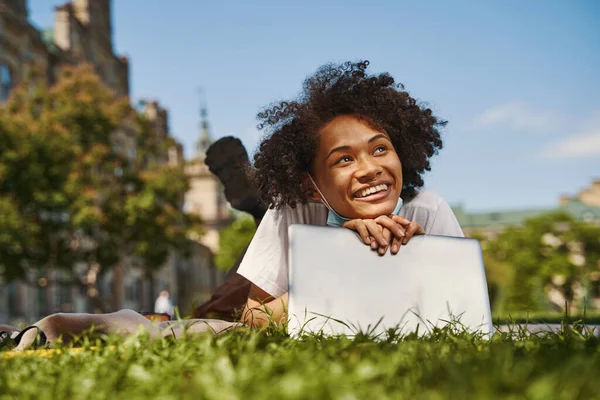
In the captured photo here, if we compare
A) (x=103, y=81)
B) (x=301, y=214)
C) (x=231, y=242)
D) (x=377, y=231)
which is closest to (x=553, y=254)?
(x=231, y=242)

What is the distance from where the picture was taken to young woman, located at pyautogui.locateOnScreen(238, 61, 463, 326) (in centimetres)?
276

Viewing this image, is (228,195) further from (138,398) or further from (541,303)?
(541,303)

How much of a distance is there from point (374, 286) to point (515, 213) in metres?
110

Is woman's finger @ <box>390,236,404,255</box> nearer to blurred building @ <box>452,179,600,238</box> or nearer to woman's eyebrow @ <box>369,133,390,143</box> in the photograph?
woman's eyebrow @ <box>369,133,390,143</box>

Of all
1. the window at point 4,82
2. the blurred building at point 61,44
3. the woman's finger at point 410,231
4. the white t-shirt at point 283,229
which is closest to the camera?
the woman's finger at point 410,231

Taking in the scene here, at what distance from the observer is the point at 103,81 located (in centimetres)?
3878

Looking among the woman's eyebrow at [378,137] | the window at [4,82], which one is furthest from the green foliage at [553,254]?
the woman's eyebrow at [378,137]

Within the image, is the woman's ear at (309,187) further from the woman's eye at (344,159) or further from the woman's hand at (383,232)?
the woman's hand at (383,232)

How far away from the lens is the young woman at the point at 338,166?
9.05ft

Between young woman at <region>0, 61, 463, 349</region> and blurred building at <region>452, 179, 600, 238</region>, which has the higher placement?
blurred building at <region>452, 179, 600, 238</region>

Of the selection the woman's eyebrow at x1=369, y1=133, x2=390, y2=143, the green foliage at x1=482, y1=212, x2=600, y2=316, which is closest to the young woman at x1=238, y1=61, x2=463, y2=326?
the woman's eyebrow at x1=369, y1=133, x2=390, y2=143

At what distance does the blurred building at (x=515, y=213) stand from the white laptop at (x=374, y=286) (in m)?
101

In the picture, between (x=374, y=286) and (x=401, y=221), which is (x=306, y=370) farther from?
(x=401, y=221)

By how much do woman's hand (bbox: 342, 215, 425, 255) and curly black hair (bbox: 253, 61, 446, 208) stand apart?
577mm
